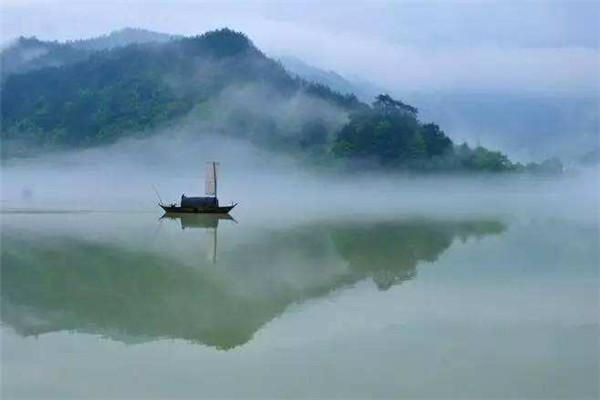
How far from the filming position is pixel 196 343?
788cm

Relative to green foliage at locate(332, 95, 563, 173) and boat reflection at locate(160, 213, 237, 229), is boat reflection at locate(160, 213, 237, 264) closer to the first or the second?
boat reflection at locate(160, 213, 237, 229)

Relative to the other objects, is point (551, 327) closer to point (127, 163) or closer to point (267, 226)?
point (267, 226)

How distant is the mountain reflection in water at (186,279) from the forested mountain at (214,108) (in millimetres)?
36722

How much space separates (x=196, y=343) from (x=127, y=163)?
178 ft

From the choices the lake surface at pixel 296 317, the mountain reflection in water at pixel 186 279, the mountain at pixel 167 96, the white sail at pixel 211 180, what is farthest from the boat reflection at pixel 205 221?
the mountain at pixel 167 96

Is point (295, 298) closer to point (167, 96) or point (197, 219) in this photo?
point (197, 219)

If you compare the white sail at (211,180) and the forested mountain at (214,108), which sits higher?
the forested mountain at (214,108)

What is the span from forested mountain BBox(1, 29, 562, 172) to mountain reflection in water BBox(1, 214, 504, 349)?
120 ft

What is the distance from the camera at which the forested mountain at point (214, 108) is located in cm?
5475

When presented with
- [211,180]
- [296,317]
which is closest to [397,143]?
[211,180]

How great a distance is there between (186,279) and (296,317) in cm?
287

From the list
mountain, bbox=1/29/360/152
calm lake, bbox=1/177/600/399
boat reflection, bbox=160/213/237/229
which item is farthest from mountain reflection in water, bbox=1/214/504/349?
mountain, bbox=1/29/360/152

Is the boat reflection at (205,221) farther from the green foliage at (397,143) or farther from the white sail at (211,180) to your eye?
the green foliage at (397,143)

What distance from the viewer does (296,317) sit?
361 inches
